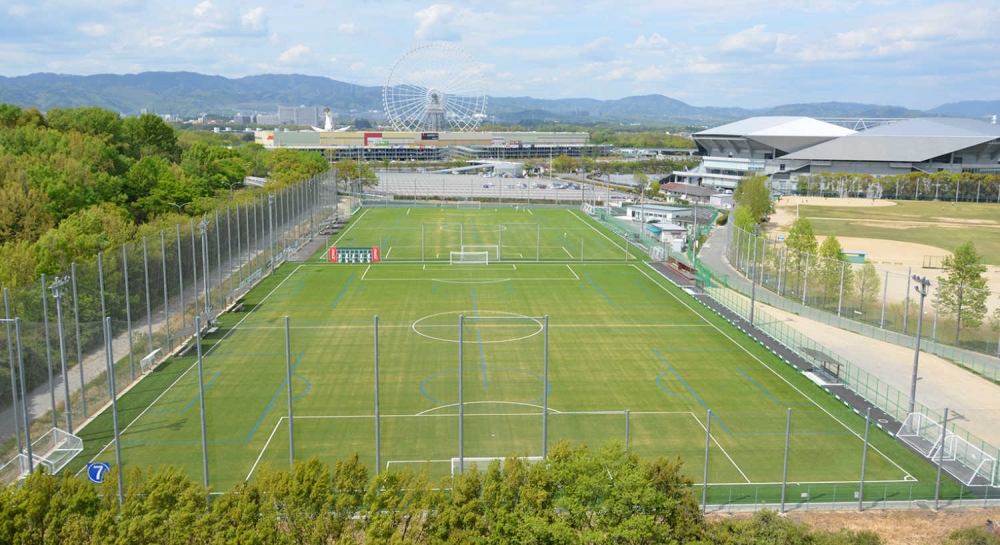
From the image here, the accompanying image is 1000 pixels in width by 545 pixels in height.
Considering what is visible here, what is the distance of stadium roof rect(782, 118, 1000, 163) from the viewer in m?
115

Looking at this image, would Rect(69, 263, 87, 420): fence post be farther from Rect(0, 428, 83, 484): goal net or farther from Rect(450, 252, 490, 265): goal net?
Rect(450, 252, 490, 265): goal net

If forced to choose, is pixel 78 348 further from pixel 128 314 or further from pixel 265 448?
pixel 265 448

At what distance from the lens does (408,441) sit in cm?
2252

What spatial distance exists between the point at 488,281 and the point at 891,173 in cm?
9736

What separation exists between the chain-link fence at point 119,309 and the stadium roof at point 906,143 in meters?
103

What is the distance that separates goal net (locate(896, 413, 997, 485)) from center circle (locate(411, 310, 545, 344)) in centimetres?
1582

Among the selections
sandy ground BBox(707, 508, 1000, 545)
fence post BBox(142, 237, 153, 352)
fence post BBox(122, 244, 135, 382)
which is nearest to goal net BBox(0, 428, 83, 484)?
fence post BBox(122, 244, 135, 382)

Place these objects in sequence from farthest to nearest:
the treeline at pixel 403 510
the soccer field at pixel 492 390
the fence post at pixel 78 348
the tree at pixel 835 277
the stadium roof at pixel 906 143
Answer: the stadium roof at pixel 906 143 < the tree at pixel 835 277 < the fence post at pixel 78 348 < the soccer field at pixel 492 390 < the treeline at pixel 403 510

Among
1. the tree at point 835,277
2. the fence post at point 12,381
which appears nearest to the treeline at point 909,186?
the tree at point 835,277

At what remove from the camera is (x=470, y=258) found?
5431cm

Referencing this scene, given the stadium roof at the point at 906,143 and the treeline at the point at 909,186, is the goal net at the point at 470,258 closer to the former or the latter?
the treeline at the point at 909,186

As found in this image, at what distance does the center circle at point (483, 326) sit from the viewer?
33.8m

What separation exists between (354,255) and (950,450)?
39238 mm

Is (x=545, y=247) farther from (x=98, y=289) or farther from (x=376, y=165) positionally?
(x=376, y=165)
